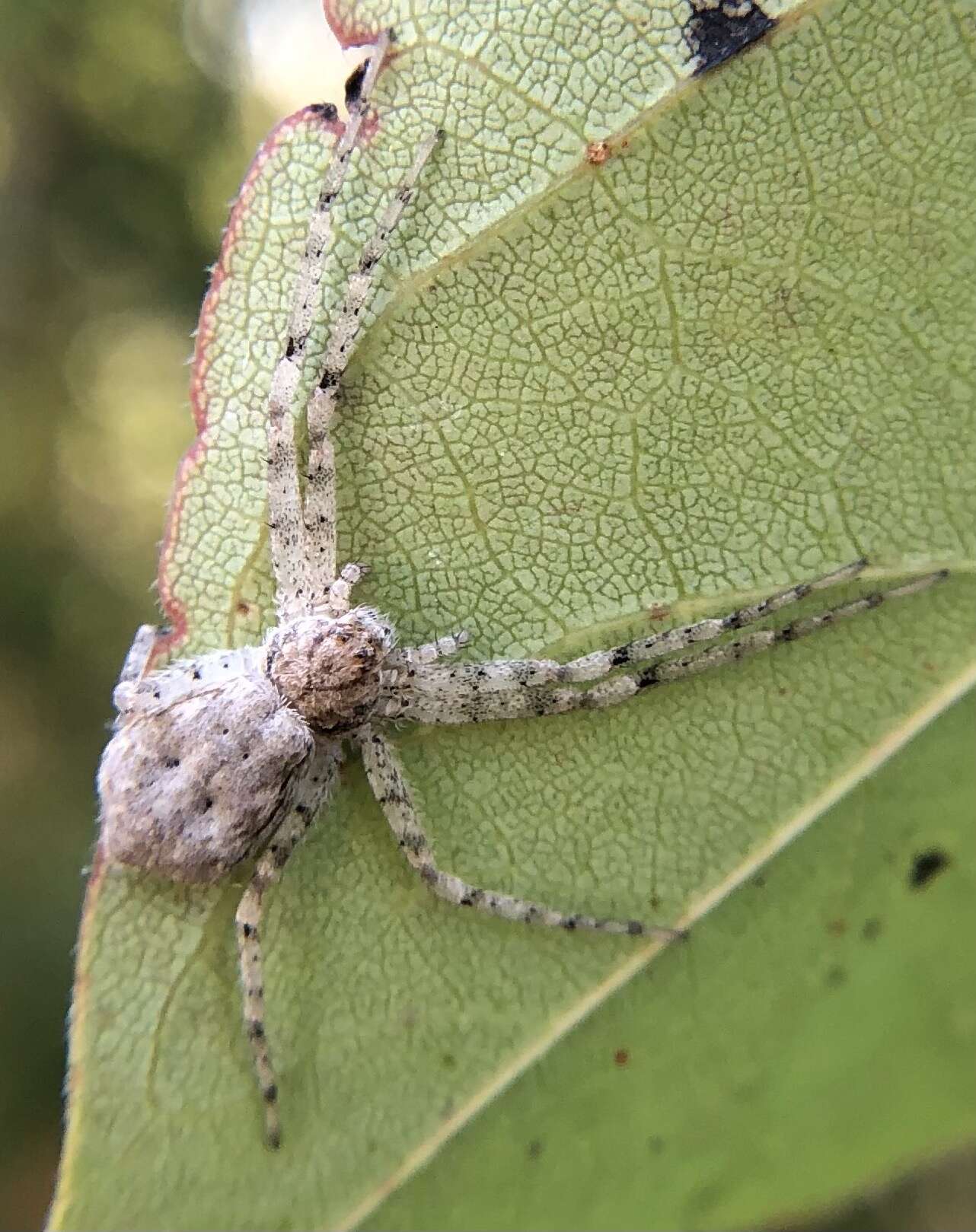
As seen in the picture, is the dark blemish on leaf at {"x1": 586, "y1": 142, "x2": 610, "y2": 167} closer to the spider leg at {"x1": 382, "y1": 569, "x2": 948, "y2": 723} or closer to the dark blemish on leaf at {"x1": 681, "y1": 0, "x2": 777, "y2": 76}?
the dark blemish on leaf at {"x1": 681, "y1": 0, "x2": 777, "y2": 76}

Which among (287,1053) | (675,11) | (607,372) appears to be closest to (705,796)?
(607,372)

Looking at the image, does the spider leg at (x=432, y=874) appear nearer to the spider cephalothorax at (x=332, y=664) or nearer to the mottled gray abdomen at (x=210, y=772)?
the spider cephalothorax at (x=332, y=664)

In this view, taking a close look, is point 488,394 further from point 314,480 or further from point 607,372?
point 314,480

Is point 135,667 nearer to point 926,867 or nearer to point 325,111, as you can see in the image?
point 325,111

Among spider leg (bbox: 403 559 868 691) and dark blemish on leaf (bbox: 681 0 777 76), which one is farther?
spider leg (bbox: 403 559 868 691)

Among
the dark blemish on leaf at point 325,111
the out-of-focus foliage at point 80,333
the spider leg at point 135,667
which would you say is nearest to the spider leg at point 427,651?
the spider leg at point 135,667

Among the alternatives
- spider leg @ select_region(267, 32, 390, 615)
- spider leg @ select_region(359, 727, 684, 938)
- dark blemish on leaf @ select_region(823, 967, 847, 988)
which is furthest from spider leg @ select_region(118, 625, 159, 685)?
dark blemish on leaf @ select_region(823, 967, 847, 988)
